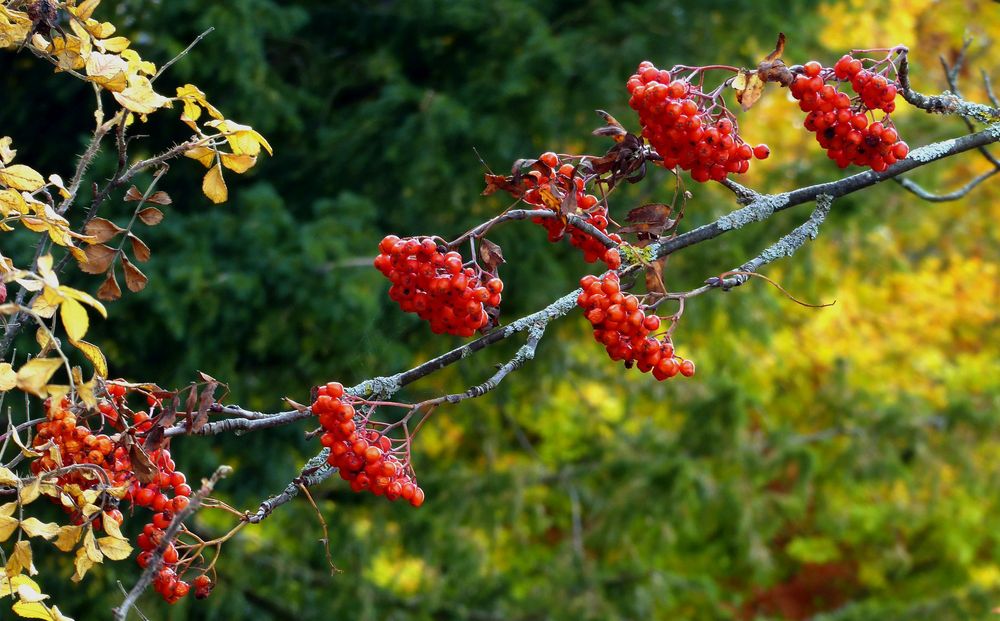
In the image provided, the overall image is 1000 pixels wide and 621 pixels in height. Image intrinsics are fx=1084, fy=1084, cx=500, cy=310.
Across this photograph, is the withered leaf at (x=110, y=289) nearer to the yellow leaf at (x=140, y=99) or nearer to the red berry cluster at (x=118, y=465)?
the red berry cluster at (x=118, y=465)

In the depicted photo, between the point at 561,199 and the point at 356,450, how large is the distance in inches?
17.6

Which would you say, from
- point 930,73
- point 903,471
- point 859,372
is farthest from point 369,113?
point 930,73

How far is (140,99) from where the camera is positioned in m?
1.47

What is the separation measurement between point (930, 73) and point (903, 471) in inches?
157

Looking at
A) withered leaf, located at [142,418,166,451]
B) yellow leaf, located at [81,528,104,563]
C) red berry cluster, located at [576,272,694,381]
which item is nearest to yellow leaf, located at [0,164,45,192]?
withered leaf, located at [142,418,166,451]

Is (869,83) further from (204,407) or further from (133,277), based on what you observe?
(133,277)

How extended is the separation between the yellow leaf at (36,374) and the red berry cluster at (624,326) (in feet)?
2.19

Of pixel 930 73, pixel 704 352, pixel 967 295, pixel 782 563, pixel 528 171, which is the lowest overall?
pixel 782 563

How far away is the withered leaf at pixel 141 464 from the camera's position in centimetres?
143

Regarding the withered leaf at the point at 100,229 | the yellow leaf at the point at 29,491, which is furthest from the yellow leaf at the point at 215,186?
the yellow leaf at the point at 29,491

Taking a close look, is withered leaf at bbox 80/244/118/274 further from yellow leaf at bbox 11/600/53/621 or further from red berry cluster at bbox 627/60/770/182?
red berry cluster at bbox 627/60/770/182

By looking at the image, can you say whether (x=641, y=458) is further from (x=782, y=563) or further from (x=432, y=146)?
(x=782, y=563)

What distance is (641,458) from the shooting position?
19.3 ft

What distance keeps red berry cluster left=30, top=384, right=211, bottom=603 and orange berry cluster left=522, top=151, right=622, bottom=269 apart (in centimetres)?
62
